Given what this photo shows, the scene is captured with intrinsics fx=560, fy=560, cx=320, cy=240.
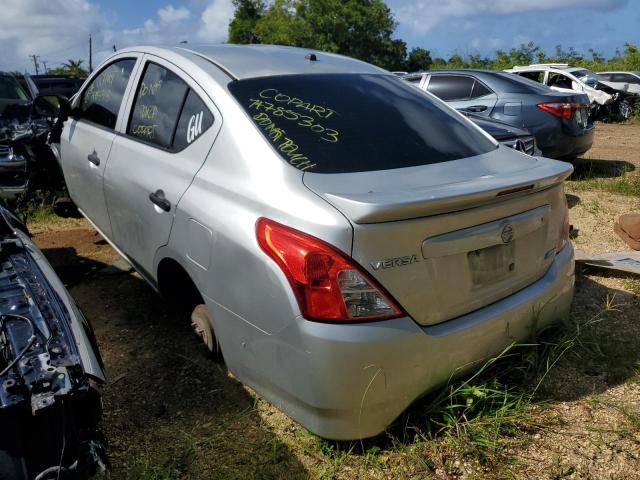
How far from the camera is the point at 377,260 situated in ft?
6.61

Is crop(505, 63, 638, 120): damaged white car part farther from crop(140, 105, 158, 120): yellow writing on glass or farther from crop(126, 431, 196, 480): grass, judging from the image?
crop(126, 431, 196, 480): grass

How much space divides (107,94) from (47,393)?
8.45 ft

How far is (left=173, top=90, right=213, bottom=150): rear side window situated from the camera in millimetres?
2682

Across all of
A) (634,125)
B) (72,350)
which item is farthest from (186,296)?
(634,125)

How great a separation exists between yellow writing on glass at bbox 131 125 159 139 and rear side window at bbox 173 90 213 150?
0.94ft

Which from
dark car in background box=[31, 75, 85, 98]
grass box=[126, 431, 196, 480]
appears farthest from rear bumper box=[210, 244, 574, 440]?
dark car in background box=[31, 75, 85, 98]

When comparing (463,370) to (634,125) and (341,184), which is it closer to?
(341,184)

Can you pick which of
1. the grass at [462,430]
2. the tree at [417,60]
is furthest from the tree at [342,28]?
the grass at [462,430]

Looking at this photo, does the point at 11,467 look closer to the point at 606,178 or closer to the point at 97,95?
the point at 97,95

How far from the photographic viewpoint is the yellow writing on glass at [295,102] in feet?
8.79

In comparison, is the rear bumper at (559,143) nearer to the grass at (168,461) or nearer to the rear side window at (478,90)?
the rear side window at (478,90)

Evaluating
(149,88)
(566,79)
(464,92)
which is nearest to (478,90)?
(464,92)

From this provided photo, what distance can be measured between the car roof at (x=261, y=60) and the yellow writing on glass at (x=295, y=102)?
160mm

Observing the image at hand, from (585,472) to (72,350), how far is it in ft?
6.70
